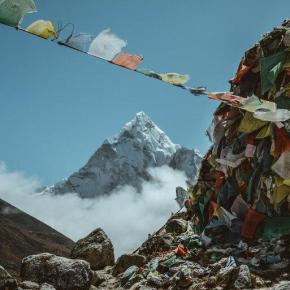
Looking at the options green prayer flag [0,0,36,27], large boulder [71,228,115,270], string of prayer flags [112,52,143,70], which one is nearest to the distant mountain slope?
large boulder [71,228,115,270]

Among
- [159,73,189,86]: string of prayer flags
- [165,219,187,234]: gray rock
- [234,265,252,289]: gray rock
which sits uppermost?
[159,73,189,86]: string of prayer flags

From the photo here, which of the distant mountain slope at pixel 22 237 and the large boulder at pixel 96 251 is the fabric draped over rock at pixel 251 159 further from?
the distant mountain slope at pixel 22 237

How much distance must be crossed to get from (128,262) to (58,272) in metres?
2.91

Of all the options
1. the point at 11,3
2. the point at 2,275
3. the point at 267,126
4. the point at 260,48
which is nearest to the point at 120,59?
the point at 11,3

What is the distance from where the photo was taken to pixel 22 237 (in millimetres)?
34438

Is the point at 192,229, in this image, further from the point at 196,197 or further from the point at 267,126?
the point at 267,126

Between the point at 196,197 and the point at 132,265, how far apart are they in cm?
295

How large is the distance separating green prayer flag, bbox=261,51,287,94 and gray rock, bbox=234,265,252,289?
14.9ft

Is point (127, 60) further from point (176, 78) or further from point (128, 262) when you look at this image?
point (128, 262)

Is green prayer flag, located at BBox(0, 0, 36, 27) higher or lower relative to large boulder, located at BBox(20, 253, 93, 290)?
higher

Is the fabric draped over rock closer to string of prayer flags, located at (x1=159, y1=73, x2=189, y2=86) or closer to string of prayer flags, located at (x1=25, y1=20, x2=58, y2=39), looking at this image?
string of prayer flags, located at (x1=159, y1=73, x2=189, y2=86)

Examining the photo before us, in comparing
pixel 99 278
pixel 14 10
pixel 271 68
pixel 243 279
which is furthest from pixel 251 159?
pixel 14 10

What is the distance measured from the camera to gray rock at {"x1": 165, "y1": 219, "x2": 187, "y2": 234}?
510 inches

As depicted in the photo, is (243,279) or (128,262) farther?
(128,262)
